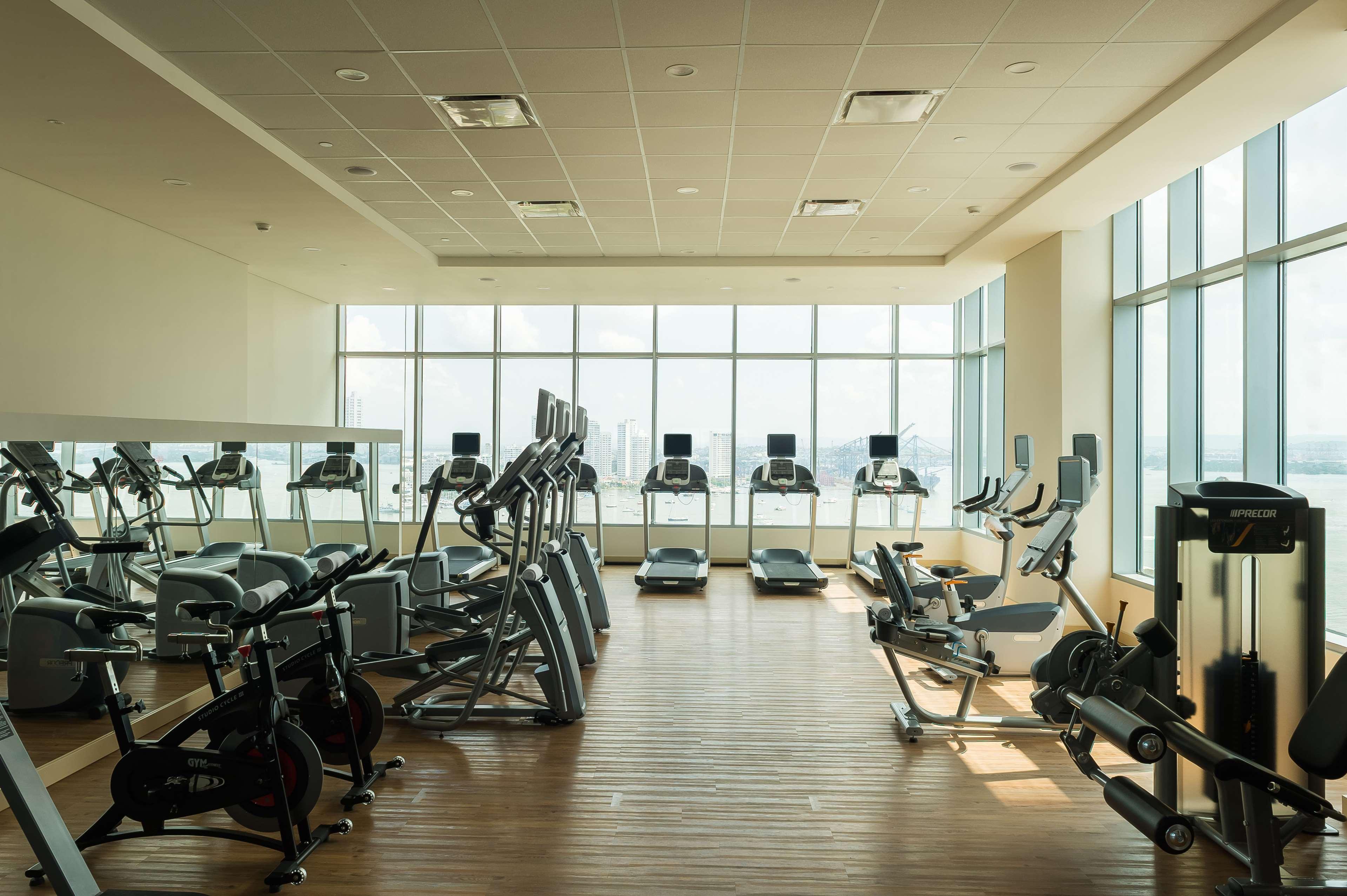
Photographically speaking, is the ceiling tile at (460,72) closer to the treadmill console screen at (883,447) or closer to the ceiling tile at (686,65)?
the ceiling tile at (686,65)

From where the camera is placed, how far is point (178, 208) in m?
6.08

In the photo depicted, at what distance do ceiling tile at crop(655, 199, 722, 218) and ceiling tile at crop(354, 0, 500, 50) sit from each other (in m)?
2.57

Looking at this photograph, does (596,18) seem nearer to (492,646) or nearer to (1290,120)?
(492,646)

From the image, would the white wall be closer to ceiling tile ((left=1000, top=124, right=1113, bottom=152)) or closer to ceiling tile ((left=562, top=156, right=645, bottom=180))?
ceiling tile ((left=562, top=156, right=645, bottom=180))

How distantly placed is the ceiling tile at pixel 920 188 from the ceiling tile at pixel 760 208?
74 centimetres

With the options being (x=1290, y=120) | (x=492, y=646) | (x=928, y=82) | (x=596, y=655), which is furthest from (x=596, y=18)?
(x=1290, y=120)

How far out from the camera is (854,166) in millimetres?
5461

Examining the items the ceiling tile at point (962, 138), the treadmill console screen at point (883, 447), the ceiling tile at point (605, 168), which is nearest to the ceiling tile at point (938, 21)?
the ceiling tile at point (962, 138)

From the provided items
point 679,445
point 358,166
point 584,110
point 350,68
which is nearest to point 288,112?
point 350,68

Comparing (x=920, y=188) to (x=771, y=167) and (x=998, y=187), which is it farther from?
(x=771, y=167)

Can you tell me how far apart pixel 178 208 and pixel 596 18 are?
4280mm

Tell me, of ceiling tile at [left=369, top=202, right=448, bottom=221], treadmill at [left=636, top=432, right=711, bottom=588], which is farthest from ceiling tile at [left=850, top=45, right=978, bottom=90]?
treadmill at [left=636, top=432, right=711, bottom=588]

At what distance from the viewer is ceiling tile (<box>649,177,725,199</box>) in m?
5.78

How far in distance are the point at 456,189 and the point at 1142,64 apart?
4.47 metres
